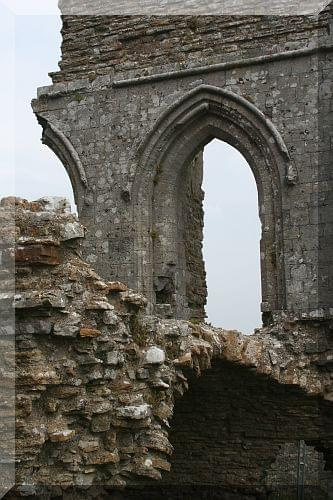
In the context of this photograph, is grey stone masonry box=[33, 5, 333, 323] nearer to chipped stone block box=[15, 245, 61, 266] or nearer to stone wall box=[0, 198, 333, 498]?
stone wall box=[0, 198, 333, 498]

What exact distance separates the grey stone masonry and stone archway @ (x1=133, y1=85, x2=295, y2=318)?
0.05 feet

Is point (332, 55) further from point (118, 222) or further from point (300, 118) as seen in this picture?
point (118, 222)

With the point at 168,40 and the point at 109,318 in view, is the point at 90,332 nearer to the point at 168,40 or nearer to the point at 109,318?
the point at 109,318

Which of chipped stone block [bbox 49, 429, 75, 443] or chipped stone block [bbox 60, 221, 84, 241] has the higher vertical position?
chipped stone block [bbox 60, 221, 84, 241]

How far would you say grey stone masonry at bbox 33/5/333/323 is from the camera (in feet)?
32.4

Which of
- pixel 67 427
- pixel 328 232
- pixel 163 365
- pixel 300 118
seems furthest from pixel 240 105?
pixel 67 427

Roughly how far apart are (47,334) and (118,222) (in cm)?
585

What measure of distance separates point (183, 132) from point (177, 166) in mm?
460

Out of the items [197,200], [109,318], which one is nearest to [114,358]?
[109,318]

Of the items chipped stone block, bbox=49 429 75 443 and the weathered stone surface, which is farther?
the weathered stone surface

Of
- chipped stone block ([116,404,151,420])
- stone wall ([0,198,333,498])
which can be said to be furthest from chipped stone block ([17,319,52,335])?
chipped stone block ([116,404,151,420])

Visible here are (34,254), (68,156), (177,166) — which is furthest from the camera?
(68,156)

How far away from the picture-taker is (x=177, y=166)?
10.8 metres

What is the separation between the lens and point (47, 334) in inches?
196
